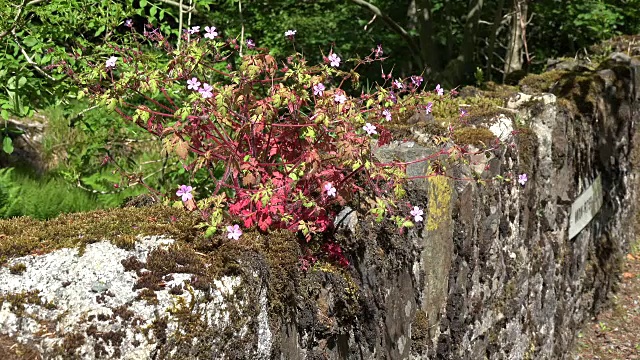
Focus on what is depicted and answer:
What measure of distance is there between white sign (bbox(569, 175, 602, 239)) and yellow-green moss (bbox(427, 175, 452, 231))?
2.57m

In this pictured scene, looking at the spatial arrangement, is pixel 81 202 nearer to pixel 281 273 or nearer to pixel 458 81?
pixel 281 273

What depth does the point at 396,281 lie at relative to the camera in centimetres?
258

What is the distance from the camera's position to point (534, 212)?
4273mm

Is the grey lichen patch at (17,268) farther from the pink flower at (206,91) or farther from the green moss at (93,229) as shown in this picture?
the pink flower at (206,91)

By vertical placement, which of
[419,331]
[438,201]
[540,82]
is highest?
[438,201]

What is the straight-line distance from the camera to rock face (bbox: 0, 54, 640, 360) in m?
1.52

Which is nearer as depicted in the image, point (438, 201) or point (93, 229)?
point (93, 229)

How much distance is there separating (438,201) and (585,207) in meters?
3.18

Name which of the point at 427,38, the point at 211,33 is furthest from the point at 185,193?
the point at 427,38

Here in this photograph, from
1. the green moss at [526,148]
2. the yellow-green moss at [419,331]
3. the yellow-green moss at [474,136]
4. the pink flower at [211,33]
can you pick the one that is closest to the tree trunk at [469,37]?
the green moss at [526,148]

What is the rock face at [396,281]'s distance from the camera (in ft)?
4.98

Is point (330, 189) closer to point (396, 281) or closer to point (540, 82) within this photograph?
point (396, 281)

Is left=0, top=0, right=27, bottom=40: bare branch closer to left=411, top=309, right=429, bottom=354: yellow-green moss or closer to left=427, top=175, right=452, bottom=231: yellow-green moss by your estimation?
left=427, top=175, right=452, bottom=231: yellow-green moss

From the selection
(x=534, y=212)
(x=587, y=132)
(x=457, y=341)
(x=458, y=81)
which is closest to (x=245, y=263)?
(x=457, y=341)
